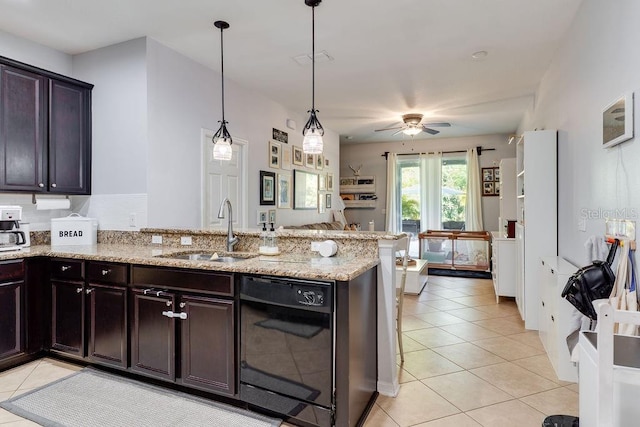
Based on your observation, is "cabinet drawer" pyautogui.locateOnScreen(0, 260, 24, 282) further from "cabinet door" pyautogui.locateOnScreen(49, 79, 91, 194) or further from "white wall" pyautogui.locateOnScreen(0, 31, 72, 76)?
"white wall" pyautogui.locateOnScreen(0, 31, 72, 76)

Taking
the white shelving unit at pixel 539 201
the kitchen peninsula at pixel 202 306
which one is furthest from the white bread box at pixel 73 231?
the white shelving unit at pixel 539 201

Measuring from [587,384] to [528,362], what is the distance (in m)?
1.79

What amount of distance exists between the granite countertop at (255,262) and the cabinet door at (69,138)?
71 cm

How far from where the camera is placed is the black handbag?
1.93 m

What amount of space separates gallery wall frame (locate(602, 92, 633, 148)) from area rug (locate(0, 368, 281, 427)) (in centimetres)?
254

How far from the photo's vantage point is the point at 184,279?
7.82ft

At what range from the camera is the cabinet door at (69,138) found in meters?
3.36

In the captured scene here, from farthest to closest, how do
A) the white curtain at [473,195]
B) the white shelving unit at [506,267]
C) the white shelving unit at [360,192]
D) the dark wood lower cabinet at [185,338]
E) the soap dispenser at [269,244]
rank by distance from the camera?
the white shelving unit at [360,192]
the white curtain at [473,195]
the white shelving unit at [506,267]
the soap dispenser at [269,244]
the dark wood lower cabinet at [185,338]

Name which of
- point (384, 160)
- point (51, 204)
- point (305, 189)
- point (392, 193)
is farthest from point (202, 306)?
point (384, 160)

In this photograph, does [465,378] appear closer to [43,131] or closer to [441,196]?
[43,131]

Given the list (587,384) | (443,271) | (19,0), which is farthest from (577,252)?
(19,0)

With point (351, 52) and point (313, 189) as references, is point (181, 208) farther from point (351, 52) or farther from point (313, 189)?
point (313, 189)

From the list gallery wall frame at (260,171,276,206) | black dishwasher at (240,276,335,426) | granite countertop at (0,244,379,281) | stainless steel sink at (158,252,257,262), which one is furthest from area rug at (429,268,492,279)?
black dishwasher at (240,276,335,426)

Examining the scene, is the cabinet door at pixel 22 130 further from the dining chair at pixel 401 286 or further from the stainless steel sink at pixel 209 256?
the dining chair at pixel 401 286
